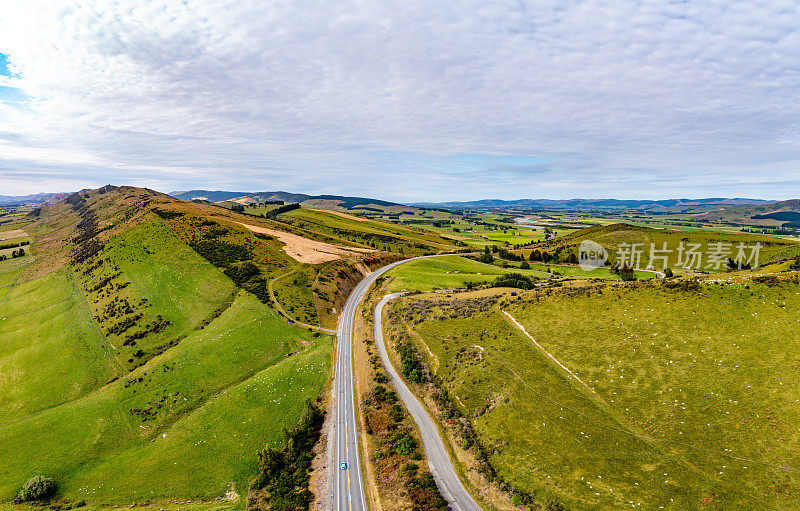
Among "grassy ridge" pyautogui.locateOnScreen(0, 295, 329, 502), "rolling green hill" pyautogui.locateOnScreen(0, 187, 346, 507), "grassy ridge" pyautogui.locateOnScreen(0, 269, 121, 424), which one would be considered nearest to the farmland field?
"rolling green hill" pyautogui.locateOnScreen(0, 187, 346, 507)

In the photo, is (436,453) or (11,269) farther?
(11,269)

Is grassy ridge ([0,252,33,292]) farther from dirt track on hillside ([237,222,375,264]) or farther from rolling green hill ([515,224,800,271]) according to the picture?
rolling green hill ([515,224,800,271])

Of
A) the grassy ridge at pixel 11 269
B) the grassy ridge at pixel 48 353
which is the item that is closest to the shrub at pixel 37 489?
the grassy ridge at pixel 48 353

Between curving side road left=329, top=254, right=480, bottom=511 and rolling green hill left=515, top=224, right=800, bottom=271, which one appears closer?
curving side road left=329, top=254, right=480, bottom=511

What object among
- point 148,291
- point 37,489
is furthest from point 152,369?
point 148,291

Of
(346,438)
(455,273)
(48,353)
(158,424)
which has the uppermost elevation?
(455,273)

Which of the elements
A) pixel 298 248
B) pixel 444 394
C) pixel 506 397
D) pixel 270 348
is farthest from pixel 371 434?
pixel 298 248

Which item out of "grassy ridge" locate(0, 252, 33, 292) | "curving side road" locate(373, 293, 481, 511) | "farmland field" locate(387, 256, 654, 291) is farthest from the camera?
"grassy ridge" locate(0, 252, 33, 292)

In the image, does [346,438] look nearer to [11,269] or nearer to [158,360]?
[158,360]
